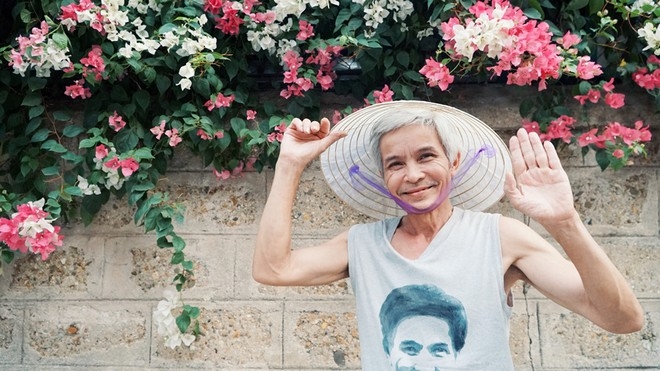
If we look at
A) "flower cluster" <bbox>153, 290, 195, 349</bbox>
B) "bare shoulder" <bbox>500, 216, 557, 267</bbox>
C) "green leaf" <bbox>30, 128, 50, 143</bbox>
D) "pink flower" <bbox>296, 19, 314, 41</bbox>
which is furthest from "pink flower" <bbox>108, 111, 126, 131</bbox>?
"bare shoulder" <bbox>500, 216, 557, 267</bbox>

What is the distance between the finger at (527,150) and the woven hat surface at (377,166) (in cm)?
34

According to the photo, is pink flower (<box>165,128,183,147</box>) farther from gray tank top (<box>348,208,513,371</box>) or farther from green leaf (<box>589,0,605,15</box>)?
green leaf (<box>589,0,605,15</box>)

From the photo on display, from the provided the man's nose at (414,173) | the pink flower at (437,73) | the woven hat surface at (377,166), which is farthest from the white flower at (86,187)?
the man's nose at (414,173)

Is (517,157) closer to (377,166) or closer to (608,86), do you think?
(377,166)

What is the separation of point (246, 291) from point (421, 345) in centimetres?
135

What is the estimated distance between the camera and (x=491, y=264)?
2186mm

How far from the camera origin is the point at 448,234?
2.27m

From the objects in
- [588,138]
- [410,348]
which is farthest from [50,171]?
[588,138]

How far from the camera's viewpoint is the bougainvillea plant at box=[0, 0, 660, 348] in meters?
3.11

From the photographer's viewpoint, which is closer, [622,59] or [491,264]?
[491,264]

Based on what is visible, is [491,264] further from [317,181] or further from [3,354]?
[3,354]

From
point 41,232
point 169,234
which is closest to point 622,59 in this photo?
point 169,234

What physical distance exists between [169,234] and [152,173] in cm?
29

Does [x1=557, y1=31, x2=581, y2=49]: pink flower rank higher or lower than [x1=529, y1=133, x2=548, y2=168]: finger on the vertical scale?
higher
